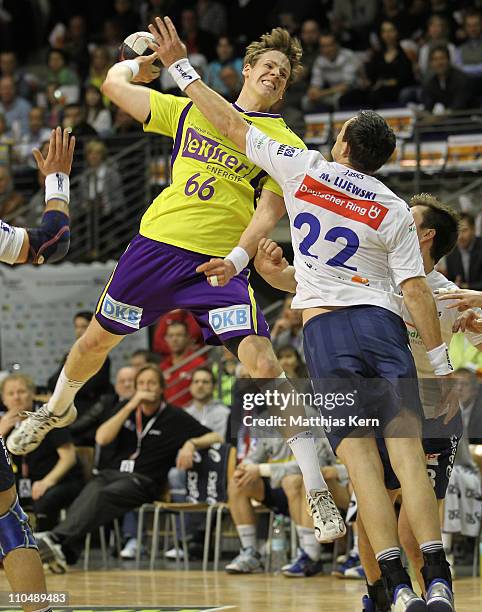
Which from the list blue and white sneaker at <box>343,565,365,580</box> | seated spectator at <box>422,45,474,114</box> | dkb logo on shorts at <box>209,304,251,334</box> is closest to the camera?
dkb logo on shorts at <box>209,304,251,334</box>

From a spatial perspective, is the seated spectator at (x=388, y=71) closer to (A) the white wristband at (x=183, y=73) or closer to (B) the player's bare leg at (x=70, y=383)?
(B) the player's bare leg at (x=70, y=383)

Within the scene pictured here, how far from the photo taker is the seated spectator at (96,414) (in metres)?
12.3

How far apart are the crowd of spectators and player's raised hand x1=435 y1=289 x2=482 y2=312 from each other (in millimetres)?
8953

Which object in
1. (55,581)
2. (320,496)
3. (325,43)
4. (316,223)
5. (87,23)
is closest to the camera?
(316,223)

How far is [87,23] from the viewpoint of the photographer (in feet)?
71.2

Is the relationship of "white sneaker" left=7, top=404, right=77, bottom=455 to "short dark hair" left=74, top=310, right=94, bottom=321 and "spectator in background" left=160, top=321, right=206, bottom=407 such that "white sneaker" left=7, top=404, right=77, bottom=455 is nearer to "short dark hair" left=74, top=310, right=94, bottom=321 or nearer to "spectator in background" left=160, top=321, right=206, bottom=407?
"short dark hair" left=74, top=310, right=94, bottom=321

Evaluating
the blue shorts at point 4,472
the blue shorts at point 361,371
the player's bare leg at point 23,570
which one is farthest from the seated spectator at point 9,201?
the blue shorts at point 361,371

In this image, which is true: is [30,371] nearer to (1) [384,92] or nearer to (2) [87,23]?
(1) [384,92]

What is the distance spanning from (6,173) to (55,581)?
7.77 meters

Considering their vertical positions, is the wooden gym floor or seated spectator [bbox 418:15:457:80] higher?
seated spectator [bbox 418:15:457:80]

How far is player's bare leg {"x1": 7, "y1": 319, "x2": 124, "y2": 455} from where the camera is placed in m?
7.20

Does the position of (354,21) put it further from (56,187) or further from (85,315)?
(56,187)

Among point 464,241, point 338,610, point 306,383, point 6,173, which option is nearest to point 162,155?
point 6,173

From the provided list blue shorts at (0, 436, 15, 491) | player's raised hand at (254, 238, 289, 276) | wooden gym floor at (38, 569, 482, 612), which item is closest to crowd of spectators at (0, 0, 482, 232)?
Answer: wooden gym floor at (38, 569, 482, 612)
